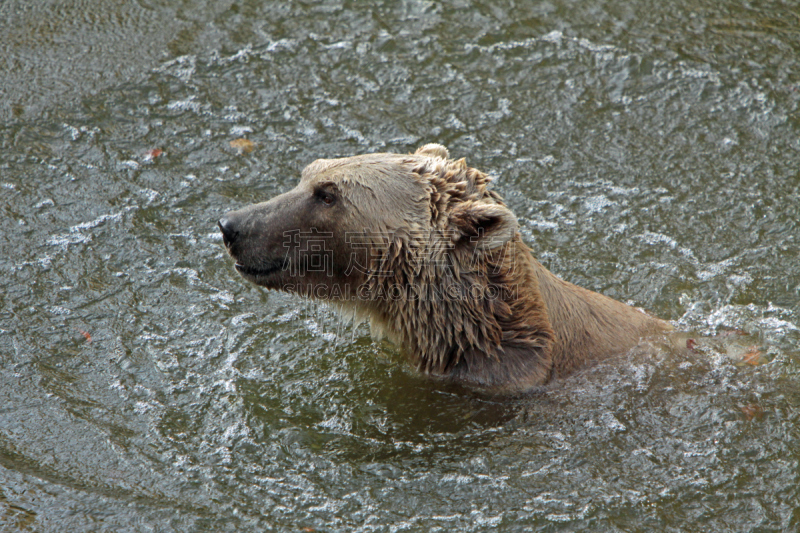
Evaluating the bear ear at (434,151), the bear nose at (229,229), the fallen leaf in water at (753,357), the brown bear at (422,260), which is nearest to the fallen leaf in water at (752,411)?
the fallen leaf in water at (753,357)

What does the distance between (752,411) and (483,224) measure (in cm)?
223

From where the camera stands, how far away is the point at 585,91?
840 centimetres

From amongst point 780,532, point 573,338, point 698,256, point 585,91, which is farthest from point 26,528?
point 585,91

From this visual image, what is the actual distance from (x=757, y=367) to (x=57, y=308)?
16.5 feet

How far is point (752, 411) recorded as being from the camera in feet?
17.3

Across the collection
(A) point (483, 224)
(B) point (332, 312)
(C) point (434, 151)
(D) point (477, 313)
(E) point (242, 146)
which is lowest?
(B) point (332, 312)

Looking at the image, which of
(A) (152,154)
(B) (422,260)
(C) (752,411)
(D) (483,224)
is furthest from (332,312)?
(C) (752,411)

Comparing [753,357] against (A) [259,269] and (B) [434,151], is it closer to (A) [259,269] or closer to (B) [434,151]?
(B) [434,151]

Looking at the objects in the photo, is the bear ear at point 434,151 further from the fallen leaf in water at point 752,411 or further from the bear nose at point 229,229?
the fallen leaf in water at point 752,411

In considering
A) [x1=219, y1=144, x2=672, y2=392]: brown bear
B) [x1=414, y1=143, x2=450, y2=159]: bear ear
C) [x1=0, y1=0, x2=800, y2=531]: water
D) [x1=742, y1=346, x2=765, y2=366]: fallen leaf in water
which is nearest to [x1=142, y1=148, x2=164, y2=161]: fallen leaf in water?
[x1=0, y1=0, x2=800, y2=531]: water

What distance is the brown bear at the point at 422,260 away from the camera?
4.85 meters

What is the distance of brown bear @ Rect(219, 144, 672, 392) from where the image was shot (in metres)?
4.85

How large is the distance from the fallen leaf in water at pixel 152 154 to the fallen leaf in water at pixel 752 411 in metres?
5.33

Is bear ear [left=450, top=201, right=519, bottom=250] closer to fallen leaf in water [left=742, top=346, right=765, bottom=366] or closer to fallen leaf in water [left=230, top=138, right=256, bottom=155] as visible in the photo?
fallen leaf in water [left=742, top=346, right=765, bottom=366]
